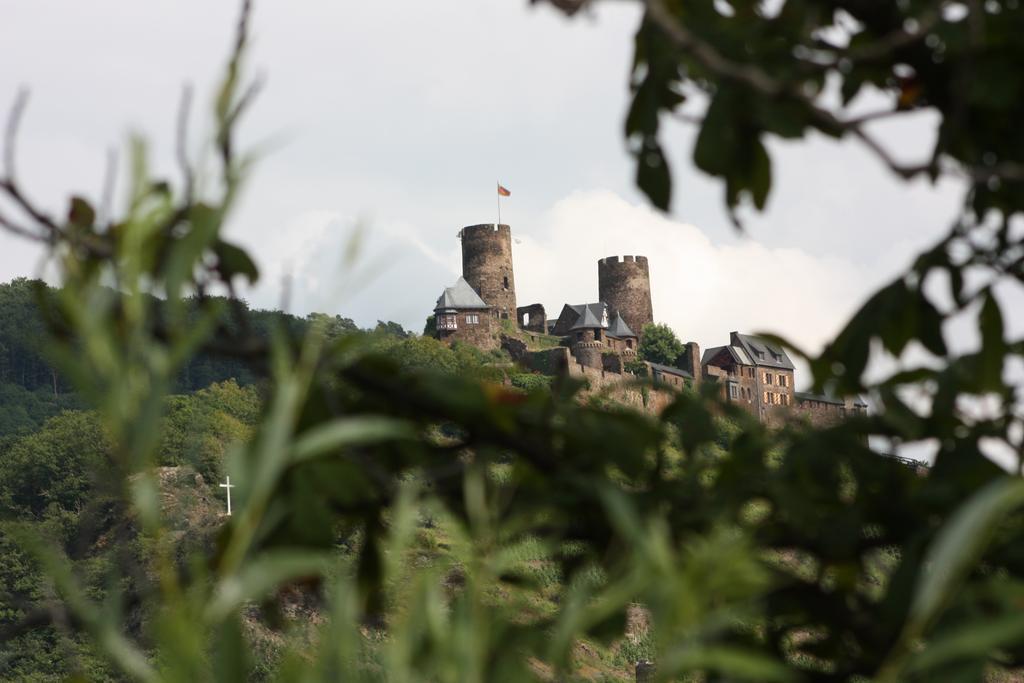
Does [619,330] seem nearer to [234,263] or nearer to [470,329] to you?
[470,329]

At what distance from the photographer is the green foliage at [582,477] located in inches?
51.6

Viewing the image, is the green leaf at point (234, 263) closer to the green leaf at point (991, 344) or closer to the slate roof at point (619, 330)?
the green leaf at point (991, 344)

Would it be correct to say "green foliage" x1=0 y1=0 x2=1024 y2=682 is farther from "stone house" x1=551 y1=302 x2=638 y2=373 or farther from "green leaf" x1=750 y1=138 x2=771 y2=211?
"stone house" x1=551 y1=302 x2=638 y2=373

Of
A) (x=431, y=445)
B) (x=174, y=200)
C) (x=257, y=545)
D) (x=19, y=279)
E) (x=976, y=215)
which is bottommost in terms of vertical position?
(x=257, y=545)

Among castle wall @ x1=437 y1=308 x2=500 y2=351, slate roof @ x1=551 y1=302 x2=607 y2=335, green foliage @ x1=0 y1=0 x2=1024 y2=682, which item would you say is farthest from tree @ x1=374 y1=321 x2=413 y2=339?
slate roof @ x1=551 y1=302 x2=607 y2=335

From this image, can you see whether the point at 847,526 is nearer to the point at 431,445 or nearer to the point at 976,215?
Answer: the point at 431,445

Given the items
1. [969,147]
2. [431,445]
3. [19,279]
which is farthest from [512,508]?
[19,279]

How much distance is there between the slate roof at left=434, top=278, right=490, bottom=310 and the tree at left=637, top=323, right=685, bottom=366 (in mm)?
10775

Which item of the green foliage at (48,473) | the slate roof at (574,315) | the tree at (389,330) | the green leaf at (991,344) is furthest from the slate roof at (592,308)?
the green leaf at (991,344)

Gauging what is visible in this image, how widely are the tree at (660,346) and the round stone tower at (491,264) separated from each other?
27.6 feet

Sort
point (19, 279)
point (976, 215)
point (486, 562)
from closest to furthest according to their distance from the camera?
1. point (486, 562)
2. point (976, 215)
3. point (19, 279)

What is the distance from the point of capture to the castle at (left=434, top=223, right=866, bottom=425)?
7706 centimetres

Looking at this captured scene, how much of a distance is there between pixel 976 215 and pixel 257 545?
1.64 metres

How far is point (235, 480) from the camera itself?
1.31m
